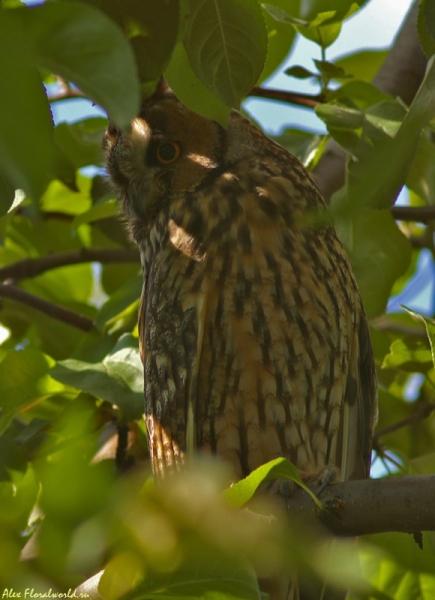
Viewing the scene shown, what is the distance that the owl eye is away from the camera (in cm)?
198

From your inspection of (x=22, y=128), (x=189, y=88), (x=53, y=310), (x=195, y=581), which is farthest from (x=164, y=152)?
(x=22, y=128)

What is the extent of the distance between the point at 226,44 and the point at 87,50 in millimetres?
503

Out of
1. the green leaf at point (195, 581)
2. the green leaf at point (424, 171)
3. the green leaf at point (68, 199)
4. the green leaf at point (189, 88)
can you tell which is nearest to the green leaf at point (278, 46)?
the green leaf at point (424, 171)

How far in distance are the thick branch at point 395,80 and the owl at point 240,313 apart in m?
0.50

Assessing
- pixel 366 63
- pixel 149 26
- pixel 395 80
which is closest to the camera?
pixel 149 26

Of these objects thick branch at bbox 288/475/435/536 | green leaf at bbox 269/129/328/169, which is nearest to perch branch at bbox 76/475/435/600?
thick branch at bbox 288/475/435/536

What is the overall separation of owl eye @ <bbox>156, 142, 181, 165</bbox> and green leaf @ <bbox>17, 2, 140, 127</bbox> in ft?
4.72

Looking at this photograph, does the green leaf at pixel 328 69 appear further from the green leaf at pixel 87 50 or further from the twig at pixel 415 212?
the green leaf at pixel 87 50

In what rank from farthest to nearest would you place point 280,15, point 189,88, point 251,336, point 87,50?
1. point 251,336
2. point 280,15
3. point 189,88
4. point 87,50

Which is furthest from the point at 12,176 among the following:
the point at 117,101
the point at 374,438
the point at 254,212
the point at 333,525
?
the point at 374,438

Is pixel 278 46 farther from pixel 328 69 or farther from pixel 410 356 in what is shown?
pixel 410 356

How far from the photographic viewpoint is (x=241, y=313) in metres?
1.75

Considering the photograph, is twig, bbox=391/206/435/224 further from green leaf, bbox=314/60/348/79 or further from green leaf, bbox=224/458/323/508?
green leaf, bbox=224/458/323/508

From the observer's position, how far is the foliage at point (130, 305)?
1.57ft
